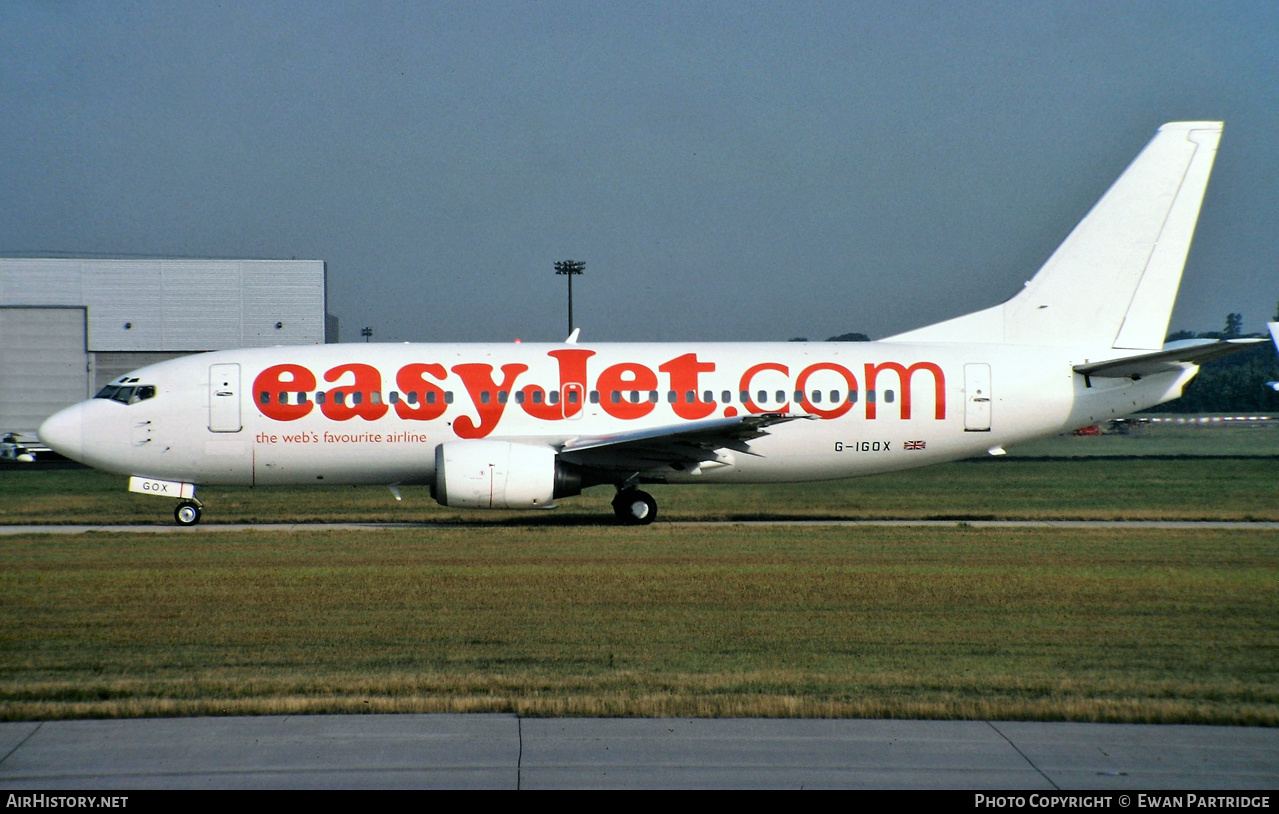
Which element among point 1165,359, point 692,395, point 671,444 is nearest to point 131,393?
point 671,444

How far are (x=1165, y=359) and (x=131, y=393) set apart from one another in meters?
20.0

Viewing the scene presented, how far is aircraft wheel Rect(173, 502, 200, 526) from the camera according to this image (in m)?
23.5

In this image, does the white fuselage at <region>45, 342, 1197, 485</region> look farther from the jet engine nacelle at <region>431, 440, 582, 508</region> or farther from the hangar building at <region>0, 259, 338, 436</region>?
the hangar building at <region>0, 259, 338, 436</region>

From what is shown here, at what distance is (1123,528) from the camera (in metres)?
21.8

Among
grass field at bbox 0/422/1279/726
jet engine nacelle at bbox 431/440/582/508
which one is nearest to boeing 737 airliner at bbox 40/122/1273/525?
jet engine nacelle at bbox 431/440/582/508

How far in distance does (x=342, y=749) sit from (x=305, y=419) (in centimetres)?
1685

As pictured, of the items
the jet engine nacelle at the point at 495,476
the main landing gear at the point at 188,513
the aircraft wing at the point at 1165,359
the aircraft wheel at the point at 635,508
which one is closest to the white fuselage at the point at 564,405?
the aircraft wing at the point at 1165,359

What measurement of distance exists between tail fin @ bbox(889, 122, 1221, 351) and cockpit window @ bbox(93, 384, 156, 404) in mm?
17360

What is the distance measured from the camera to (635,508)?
23516 millimetres

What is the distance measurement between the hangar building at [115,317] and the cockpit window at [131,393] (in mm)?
37496

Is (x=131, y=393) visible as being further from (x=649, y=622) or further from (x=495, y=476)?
(x=649, y=622)

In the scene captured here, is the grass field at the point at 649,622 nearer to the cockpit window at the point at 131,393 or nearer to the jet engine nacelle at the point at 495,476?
the jet engine nacelle at the point at 495,476
